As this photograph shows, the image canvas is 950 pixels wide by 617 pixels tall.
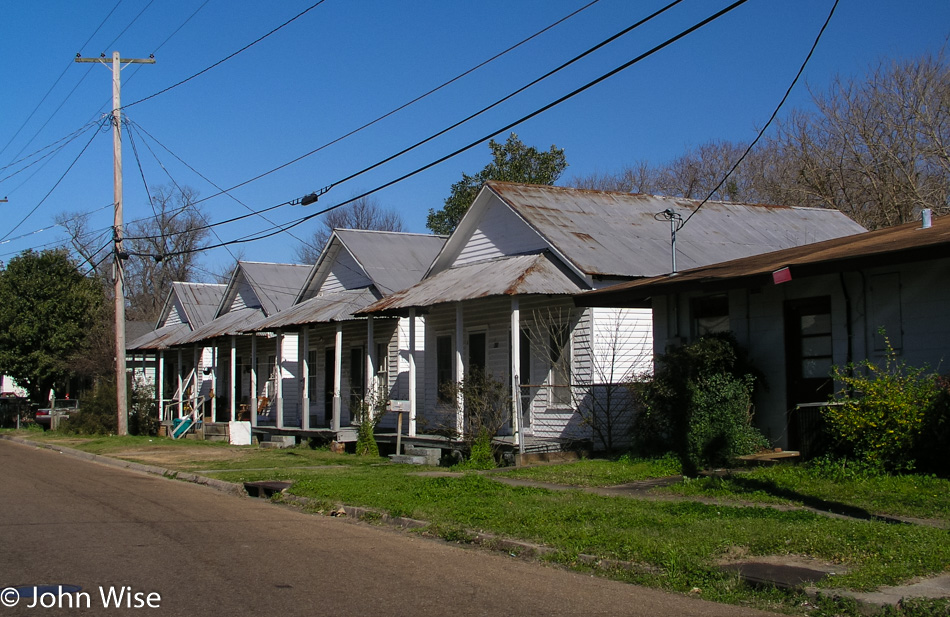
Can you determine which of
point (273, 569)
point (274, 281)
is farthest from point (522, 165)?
point (273, 569)

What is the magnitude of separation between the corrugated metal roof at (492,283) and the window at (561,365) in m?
1.25

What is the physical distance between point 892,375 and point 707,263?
26.4ft

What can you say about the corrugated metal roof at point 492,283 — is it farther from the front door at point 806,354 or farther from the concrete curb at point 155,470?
the concrete curb at point 155,470

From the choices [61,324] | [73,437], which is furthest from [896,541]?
[61,324]

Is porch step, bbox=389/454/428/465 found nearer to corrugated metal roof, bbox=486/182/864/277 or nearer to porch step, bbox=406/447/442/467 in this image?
porch step, bbox=406/447/442/467

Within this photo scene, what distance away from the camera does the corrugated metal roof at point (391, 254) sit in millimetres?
25406

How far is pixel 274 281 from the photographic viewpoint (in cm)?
3281

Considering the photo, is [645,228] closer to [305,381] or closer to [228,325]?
[305,381]

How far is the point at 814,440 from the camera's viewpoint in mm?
13086

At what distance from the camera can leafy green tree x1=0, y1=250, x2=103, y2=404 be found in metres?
40.8

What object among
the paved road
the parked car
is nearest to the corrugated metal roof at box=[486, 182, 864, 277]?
the paved road

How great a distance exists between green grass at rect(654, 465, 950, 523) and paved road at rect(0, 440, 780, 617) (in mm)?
3882

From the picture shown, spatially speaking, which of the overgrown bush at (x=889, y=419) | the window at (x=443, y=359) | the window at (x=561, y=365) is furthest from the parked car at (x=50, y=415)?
the overgrown bush at (x=889, y=419)

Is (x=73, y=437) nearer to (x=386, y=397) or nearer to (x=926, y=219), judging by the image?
(x=386, y=397)
